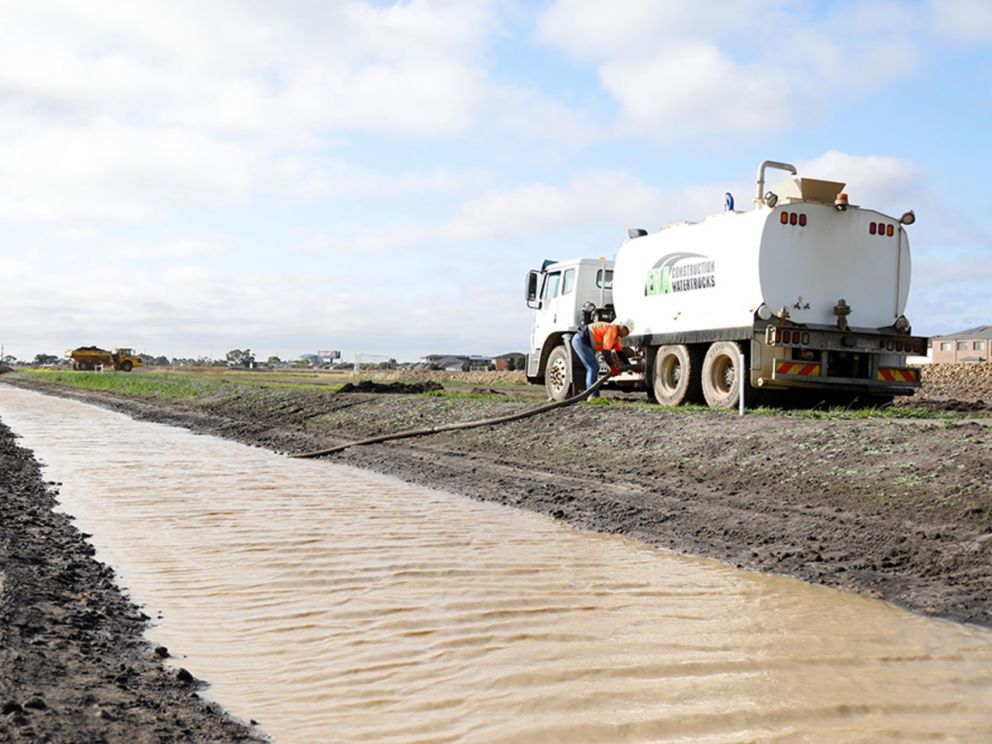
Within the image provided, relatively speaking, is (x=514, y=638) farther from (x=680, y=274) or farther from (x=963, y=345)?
(x=963, y=345)

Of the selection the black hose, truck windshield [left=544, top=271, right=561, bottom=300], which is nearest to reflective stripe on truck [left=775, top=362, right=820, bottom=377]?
the black hose

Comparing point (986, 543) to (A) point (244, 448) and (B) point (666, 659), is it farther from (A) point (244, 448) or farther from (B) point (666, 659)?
(A) point (244, 448)

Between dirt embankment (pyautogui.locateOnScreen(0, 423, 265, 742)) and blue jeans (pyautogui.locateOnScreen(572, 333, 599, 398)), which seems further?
blue jeans (pyautogui.locateOnScreen(572, 333, 599, 398))

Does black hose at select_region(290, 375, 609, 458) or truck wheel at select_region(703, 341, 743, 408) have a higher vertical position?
truck wheel at select_region(703, 341, 743, 408)

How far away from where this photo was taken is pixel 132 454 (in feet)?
57.4

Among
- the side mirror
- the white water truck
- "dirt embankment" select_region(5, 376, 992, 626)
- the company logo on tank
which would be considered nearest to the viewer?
"dirt embankment" select_region(5, 376, 992, 626)

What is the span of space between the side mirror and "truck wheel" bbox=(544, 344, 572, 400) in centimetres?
123

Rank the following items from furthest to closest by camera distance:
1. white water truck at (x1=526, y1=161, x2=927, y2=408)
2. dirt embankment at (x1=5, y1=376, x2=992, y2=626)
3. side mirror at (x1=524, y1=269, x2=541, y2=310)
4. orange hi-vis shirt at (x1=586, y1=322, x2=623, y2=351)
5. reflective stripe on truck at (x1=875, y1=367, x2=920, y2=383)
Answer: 1. side mirror at (x1=524, y1=269, x2=541, y2=310)
2. orange hi-vis shirt at (x1=586, y1=322, x2=623, y2=351)
3. reflective stripe on truck at (x1=875, y1=367, x2=920, y2=383)
4. white water truck at (x1=526, y1=161, x2=927, y2=408)
5. dirt embankment at (x1=5, y1=376, x2=992, y2=626)

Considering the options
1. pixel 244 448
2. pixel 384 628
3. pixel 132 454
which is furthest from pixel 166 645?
pixel 244 448

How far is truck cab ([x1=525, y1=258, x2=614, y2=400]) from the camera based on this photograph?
20375 millimetres

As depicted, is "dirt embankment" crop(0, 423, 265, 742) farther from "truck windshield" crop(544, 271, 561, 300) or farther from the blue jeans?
"truck windshield" crop(544, 271, 561, 300)

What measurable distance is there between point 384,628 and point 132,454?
41.1 feet

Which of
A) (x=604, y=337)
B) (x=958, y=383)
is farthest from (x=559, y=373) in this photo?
(x=958, y=383)

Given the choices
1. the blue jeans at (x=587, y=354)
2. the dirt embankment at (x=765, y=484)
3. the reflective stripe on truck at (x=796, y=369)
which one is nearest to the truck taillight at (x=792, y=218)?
the reflective stripe on truck at (x=796, y=369)
